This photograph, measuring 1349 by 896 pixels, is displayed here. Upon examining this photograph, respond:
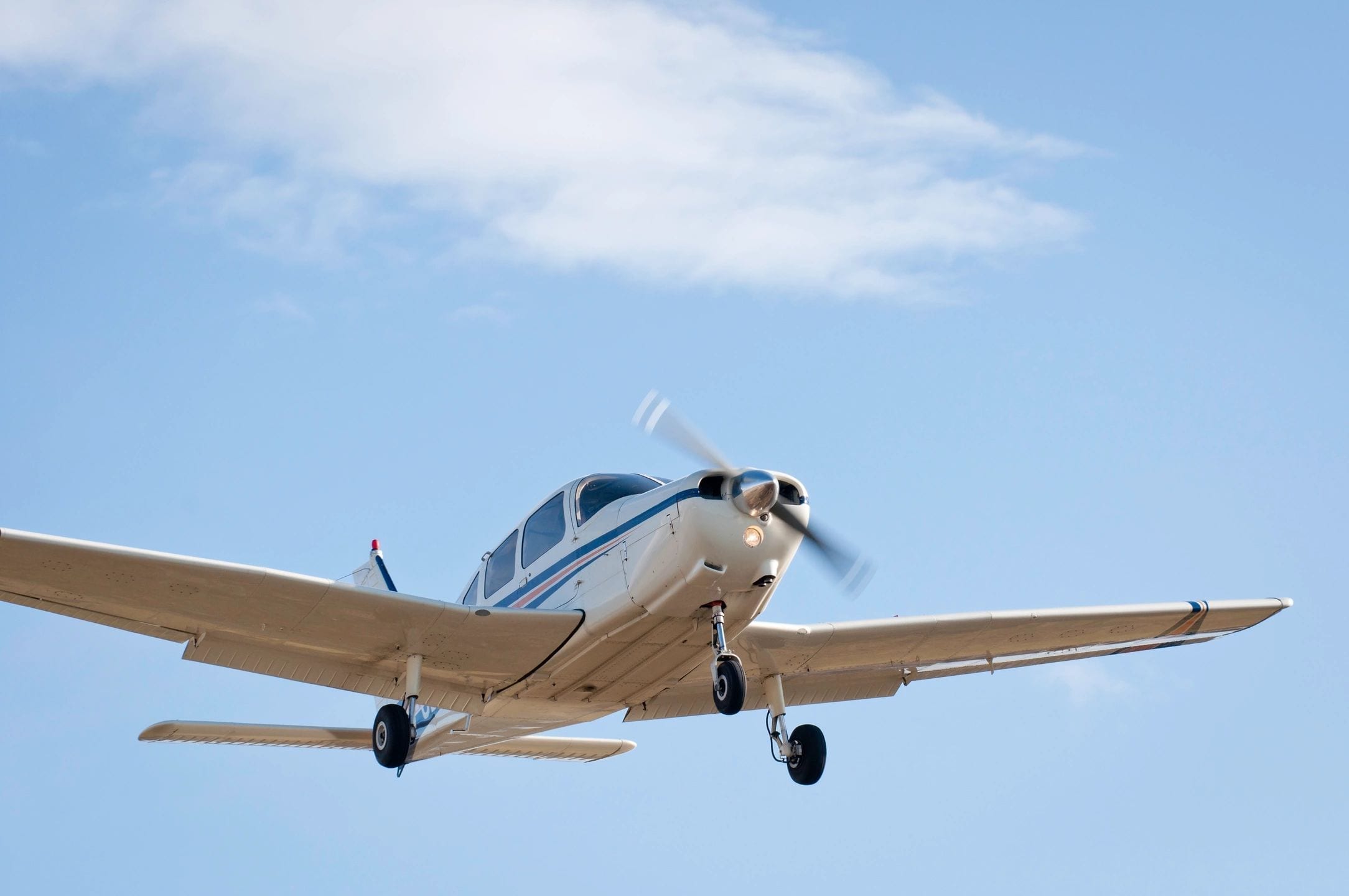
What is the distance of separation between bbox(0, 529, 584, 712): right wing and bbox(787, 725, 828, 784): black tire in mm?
3115

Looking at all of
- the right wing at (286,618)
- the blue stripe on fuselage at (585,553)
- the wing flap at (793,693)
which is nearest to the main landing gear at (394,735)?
the right wing at (286,618)

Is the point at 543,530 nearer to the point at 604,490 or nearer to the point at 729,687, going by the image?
the point at 604,490

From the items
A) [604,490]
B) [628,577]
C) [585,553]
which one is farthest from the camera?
[604,490]

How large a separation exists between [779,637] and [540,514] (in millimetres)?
3068

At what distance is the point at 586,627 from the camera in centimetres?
1611

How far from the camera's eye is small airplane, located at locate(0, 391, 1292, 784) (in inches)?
588

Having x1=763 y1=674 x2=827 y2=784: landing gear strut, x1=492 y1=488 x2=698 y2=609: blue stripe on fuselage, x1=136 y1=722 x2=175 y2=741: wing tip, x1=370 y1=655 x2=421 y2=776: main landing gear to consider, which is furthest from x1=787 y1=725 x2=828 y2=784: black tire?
x1=136 y1=722 x2=175 y2=741: wing tip

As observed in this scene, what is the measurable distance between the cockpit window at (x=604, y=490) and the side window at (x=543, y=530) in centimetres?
31

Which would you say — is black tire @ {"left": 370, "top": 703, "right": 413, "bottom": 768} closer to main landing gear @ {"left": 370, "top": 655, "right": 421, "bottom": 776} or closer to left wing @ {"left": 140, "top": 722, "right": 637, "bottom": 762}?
main landing gear @ {"left": 370, "top": 655, "right": 421, "bottom": 776}

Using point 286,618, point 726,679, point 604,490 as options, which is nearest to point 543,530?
point 604,490

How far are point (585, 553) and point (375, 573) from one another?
531cm

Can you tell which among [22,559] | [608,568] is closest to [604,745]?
[608,568]

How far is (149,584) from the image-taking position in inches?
599

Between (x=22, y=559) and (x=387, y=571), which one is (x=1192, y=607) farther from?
(x=22, y=559)
